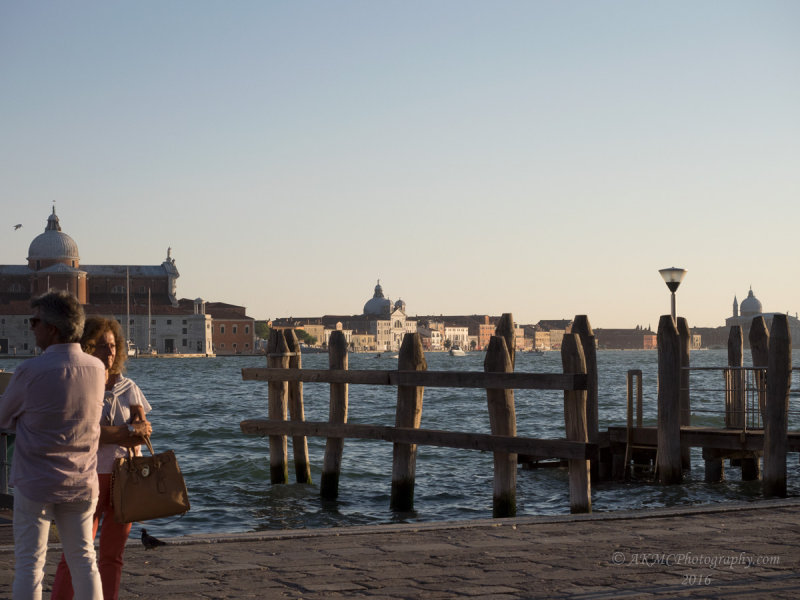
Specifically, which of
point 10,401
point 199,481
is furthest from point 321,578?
point 199,481

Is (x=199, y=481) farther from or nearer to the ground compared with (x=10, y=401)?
nearer to the ground

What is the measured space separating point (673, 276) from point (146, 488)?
11963 millimetres

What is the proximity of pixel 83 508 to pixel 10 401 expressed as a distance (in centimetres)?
48

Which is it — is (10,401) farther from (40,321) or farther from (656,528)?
(656,528)

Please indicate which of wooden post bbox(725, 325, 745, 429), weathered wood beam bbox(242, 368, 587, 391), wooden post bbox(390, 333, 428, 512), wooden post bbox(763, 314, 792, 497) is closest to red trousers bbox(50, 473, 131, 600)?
weathered wood beam bbox(242, 368, 587, 391)

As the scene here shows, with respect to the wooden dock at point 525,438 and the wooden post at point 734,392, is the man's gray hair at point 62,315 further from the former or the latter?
the wooden post at point 734,392

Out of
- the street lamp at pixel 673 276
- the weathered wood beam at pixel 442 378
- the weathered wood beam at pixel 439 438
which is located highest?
the street lamp at pixel 673 276

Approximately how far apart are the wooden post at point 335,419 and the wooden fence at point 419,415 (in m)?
0.01

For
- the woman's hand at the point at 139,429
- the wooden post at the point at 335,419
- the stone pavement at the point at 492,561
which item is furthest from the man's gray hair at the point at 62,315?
the wooden post at the point at 335,419

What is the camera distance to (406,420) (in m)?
9.80

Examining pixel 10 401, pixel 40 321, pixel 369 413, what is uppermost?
pixel 40 321

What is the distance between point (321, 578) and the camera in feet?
16.5

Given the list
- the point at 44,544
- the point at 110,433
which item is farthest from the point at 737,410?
the point at 44,544

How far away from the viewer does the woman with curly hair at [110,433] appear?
13.6 ft
